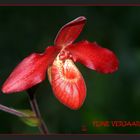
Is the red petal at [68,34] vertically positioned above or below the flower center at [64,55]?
above

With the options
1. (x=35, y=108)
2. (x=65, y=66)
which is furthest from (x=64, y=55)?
(x=35, y=108)

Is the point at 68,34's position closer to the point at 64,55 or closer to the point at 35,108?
the point at 64,55

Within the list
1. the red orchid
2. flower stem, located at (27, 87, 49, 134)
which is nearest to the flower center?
the red orchid

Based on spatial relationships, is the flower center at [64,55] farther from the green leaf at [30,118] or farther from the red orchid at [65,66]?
the green leaf at [30,118]

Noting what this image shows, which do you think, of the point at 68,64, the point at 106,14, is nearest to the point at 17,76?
the point at 68,64

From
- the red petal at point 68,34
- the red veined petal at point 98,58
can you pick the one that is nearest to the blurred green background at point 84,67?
the red veined petal at point 98,58

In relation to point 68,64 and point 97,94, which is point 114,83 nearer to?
point 97,94
